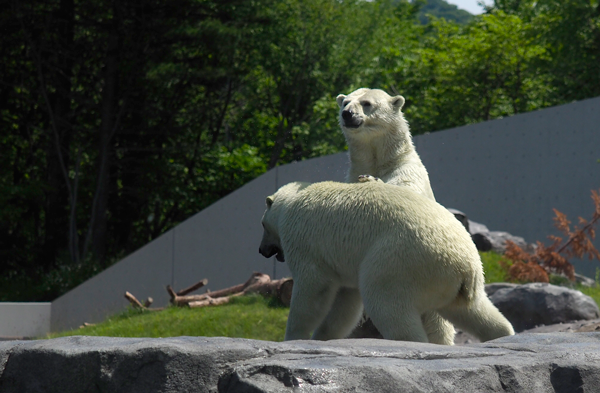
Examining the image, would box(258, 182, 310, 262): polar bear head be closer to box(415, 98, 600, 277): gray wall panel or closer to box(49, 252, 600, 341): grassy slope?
box(49, 252, 600, 341): grassy slope

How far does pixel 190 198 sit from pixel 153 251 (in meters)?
3.32

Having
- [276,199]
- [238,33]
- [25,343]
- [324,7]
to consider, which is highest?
[324,7]

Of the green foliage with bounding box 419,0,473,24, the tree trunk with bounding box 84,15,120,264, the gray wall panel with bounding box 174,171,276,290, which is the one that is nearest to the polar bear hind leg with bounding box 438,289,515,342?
the gray wall panel with bounding box 174,171,276,290

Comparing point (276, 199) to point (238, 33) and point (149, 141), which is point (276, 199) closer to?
point (238, 33)

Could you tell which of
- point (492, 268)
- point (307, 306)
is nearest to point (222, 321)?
point (492, 268)

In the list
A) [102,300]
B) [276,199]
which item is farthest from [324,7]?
[276,199]

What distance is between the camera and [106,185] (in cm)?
1659

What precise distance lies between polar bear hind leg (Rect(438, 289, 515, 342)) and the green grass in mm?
4403

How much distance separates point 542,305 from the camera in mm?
7969

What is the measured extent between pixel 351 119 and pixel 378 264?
159 cm

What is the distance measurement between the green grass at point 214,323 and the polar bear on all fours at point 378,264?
13.9 ft

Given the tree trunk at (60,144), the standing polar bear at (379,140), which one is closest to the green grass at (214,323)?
the standing polar bear at (379,140)

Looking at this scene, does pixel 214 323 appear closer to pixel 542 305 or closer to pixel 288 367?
pixel 542 305

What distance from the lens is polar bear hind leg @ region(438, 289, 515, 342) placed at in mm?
3994
